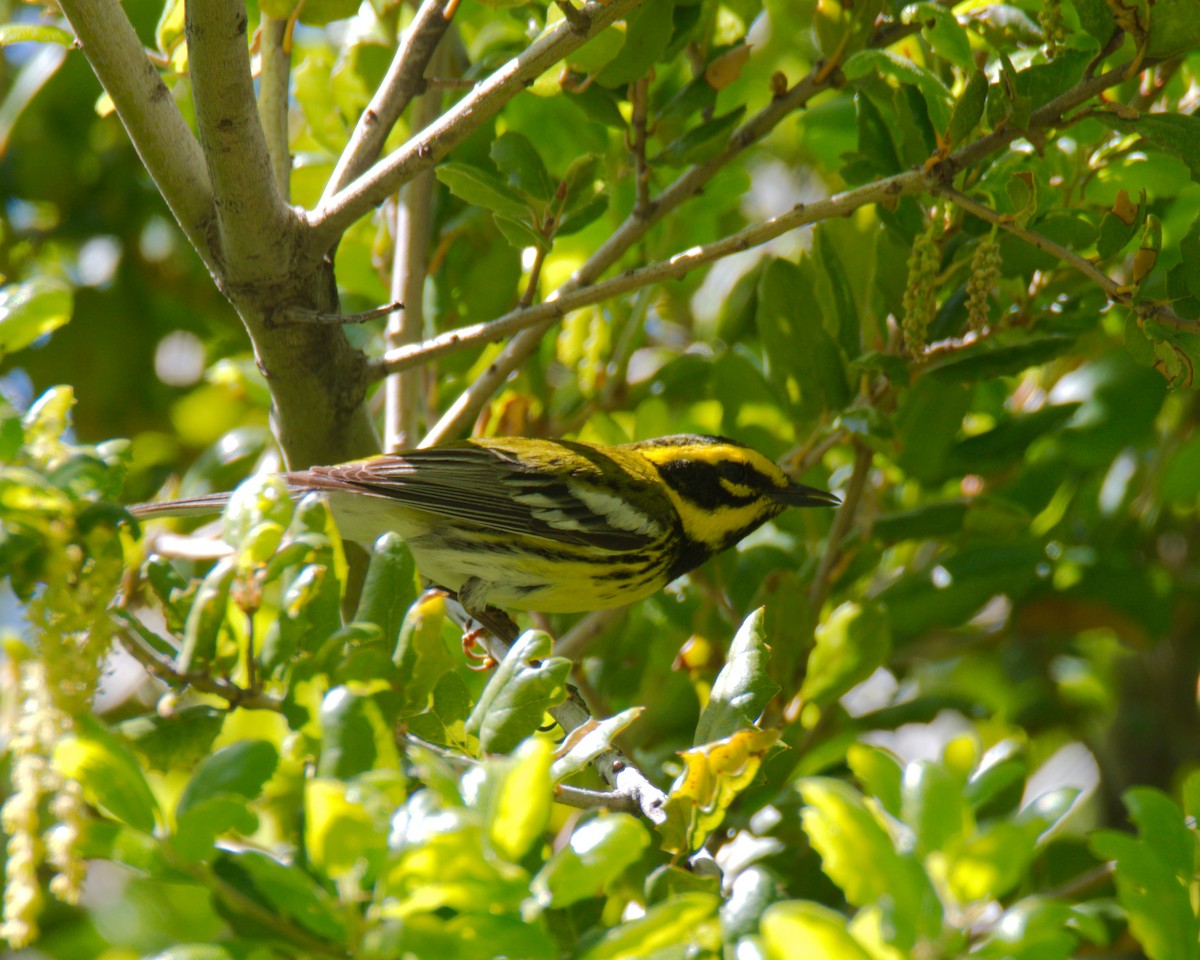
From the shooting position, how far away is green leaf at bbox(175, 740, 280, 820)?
1096 mm

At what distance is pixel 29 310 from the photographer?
1463 millimetres

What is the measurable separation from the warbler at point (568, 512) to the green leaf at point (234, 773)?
5.50ft

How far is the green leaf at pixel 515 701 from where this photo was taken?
1.37 m

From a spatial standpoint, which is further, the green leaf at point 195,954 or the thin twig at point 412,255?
the thin twig at point 412,255

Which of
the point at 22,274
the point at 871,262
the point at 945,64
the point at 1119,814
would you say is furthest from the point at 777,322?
the point at 22,274

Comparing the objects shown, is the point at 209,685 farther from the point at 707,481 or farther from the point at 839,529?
the point at 707,481

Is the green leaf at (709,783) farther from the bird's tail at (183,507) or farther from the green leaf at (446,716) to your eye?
the bird's tail at (183,507)

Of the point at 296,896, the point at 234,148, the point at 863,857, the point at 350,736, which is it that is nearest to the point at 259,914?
the point at 296,896

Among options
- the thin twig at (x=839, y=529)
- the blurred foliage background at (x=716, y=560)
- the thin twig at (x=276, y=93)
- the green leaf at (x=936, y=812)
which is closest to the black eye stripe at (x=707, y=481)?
the blurred foliage background at (x=716, y=560)

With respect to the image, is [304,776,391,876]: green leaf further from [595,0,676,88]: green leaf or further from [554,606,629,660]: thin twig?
[554,606,629,660]: thin twig

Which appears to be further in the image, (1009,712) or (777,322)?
(1009,712)

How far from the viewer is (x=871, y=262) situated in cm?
271

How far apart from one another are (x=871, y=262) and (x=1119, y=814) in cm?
202

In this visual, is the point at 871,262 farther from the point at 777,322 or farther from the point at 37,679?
the point at 37,679
